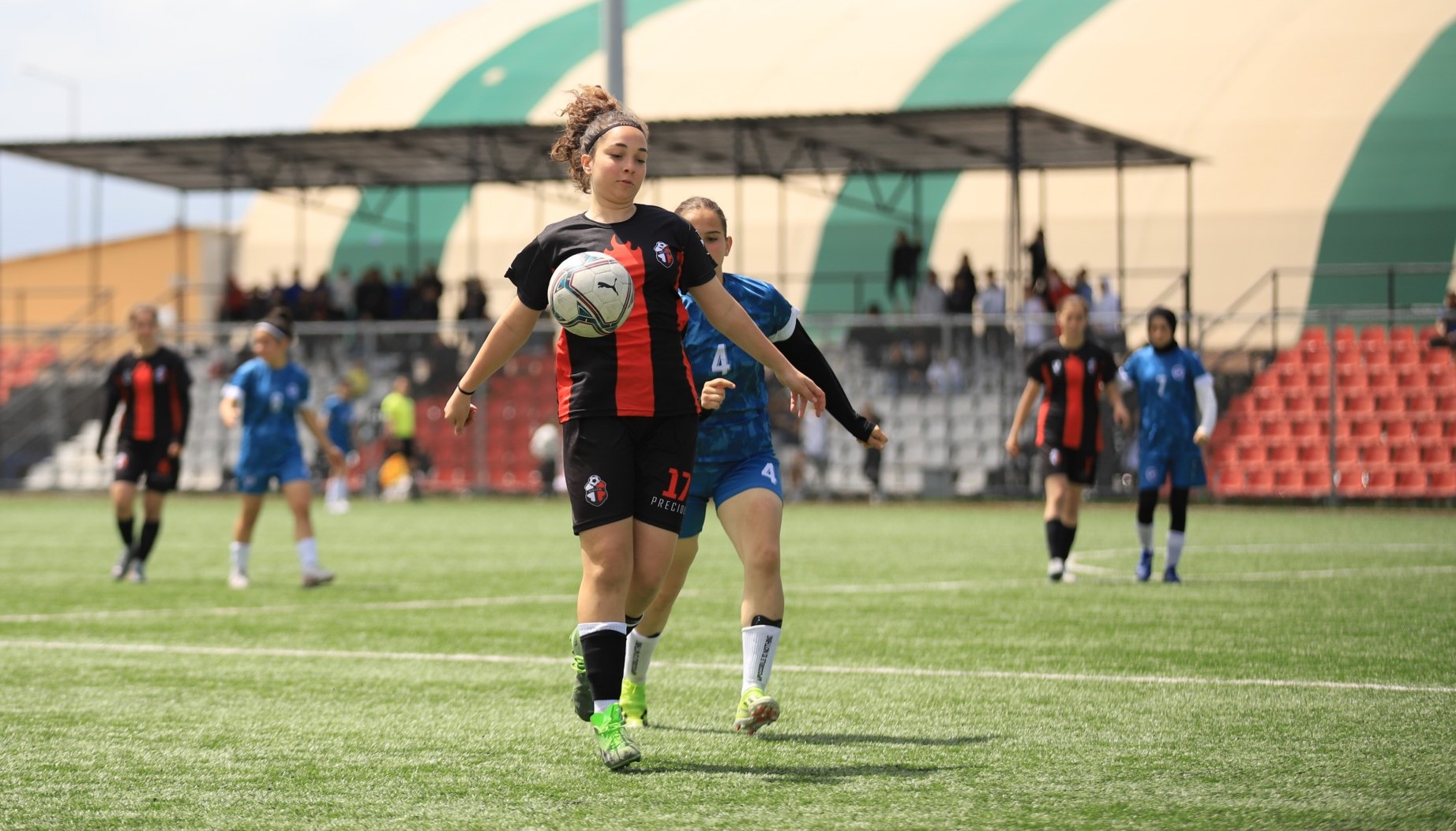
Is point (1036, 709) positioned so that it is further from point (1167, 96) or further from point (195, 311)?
point (195, 311)

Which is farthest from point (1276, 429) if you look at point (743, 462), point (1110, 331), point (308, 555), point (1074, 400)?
point (743, 462)

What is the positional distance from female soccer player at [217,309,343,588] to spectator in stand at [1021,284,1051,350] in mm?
15906

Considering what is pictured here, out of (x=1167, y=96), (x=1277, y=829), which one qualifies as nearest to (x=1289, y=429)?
(x=1167, y=96)

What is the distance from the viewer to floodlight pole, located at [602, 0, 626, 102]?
727 inches

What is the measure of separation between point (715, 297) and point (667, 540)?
2.85 ft

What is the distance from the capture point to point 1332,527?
2188 centimetres

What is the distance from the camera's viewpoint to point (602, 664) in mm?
6359

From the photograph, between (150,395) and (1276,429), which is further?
(1276,429)

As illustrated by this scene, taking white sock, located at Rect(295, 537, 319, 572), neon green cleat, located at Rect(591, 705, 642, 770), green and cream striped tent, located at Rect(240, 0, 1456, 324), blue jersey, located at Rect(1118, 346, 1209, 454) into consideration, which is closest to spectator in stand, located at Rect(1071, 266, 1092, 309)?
green and cream striped tent, located at Rect(240, 0, 1456, 324)

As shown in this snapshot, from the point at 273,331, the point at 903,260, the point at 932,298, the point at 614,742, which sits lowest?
the point at 614,742

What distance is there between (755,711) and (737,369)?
1457 millimetres

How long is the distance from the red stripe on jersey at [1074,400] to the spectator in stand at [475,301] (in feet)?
68.7

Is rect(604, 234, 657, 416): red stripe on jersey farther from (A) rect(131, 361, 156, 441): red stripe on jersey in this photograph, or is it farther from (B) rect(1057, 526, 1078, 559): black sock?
(A) rect(131, 361, 156, 441): red stripe on jersey

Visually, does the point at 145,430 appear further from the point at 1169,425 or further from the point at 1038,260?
the point at 1038,260
